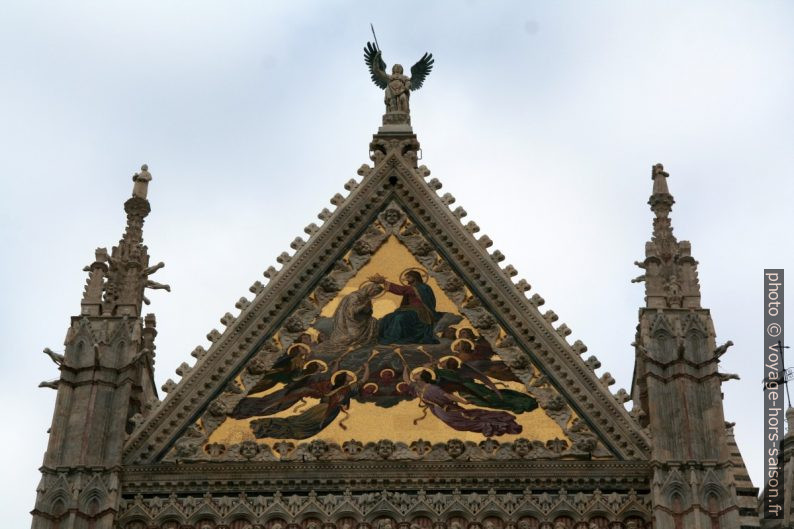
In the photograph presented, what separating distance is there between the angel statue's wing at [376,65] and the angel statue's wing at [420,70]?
1.22 feet

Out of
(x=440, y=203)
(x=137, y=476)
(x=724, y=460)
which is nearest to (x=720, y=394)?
(x=724, y=460)

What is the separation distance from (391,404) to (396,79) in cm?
547

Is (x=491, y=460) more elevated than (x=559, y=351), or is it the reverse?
(x=559, y=351)

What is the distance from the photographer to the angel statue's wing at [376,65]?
26.5 metres

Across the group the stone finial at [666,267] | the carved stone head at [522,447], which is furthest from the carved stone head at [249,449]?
the stone finial at [666,267]

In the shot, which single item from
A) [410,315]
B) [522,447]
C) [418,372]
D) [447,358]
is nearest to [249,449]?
[418,372]

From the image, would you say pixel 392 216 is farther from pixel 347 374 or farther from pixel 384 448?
pixel 384 448

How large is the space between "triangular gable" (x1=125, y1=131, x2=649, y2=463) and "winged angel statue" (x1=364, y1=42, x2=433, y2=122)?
0.78 metres

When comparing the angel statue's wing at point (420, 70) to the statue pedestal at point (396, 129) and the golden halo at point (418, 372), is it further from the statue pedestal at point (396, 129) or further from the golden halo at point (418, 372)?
the golden halo at point (418, 372)

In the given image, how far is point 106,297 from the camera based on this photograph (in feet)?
76.3

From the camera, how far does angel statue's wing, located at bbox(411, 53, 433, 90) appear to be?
2652 centimetres

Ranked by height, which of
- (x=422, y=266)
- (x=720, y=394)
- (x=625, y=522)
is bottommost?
(x=625, y=522)

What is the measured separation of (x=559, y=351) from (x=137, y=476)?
497 cm

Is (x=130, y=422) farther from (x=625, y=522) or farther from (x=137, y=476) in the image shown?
(x=625, y=522)
